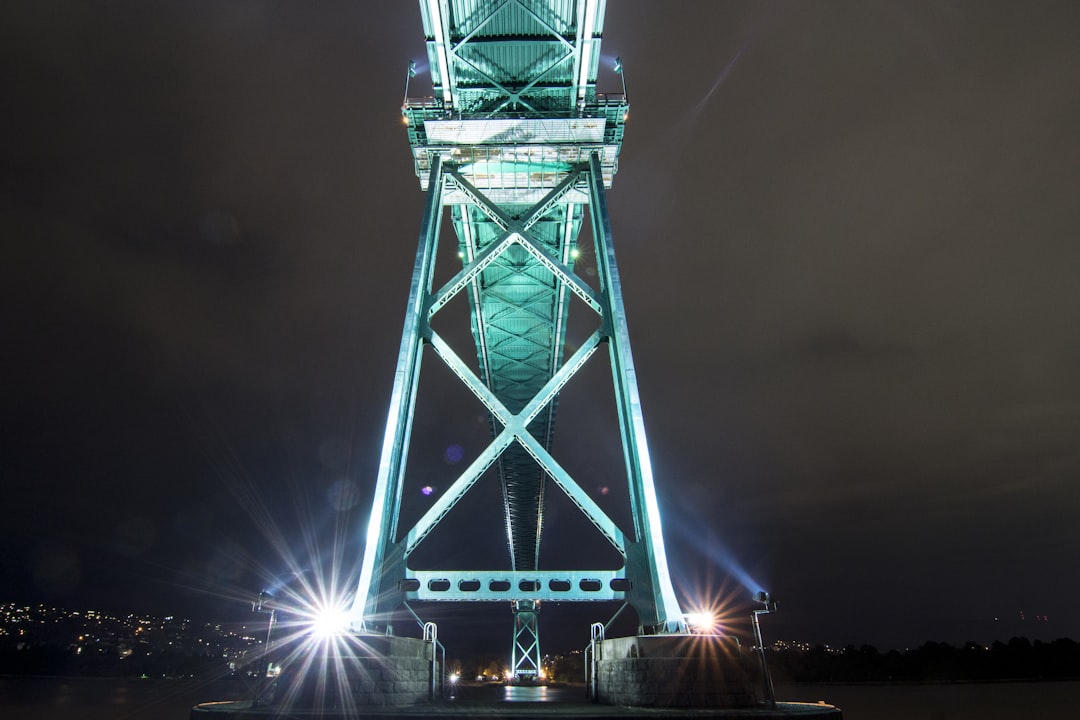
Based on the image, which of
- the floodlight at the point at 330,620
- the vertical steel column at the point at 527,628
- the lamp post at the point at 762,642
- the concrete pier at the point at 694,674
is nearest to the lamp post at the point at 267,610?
the floodlight at the point at 330,620

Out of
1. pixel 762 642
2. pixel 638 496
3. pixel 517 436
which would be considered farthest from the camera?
pixel 517 436

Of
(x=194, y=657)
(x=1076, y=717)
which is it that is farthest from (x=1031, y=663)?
(x=194, y=657)

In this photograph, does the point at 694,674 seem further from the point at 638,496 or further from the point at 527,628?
the point at 527,628

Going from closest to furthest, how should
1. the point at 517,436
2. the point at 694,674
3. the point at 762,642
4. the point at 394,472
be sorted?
the point at 694,674, the point at 762,642, the point at 394,472, the point at 517,436

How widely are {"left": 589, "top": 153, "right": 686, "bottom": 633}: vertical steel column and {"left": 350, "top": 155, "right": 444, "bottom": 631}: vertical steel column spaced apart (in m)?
3.60

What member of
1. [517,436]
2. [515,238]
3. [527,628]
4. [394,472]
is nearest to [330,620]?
[394,472]

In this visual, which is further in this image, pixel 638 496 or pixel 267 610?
pixel 638 496

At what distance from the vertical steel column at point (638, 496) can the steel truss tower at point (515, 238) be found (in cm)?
3

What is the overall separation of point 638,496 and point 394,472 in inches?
158

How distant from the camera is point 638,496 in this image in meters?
9.71

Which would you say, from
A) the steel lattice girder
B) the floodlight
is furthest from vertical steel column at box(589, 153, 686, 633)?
the floodlight

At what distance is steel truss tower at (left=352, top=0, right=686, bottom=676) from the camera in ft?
30.8

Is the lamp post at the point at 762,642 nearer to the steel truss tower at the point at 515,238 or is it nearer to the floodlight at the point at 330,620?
the steel truss tower at the point at 515,238

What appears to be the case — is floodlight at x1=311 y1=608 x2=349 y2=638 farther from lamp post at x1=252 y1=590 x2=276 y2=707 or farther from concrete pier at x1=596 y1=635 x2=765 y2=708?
concrete pier at x1=596 y1=635 x2=765 y2=708
